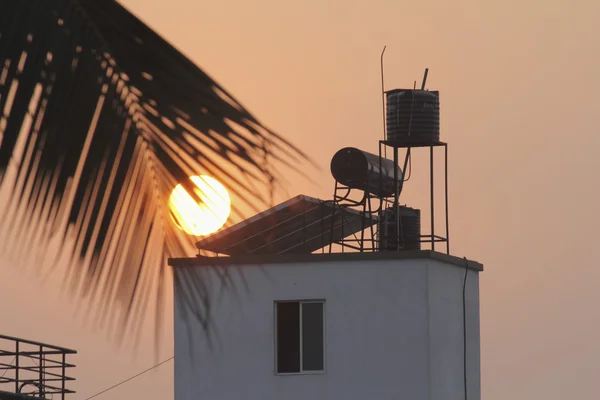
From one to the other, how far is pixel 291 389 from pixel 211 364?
2088 millimetres

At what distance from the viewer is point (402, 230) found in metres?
34.0

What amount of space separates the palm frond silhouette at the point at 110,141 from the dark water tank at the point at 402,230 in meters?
29.9

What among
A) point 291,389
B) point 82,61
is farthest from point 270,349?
point 82,61

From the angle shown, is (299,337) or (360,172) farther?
(360,172)

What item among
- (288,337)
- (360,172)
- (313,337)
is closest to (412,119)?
(360,172)

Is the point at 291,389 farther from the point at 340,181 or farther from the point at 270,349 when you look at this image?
the point at 340,181

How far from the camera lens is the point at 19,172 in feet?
11.8

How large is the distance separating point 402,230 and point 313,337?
441 cm

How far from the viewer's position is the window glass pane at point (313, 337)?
31.2 m

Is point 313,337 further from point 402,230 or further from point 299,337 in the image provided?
point 402,230

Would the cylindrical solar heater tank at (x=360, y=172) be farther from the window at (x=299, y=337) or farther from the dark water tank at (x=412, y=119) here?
the window at (x=299, y=337)

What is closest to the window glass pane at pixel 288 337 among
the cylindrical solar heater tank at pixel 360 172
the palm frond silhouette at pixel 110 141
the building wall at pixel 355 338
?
the building wall at pixel 355 338

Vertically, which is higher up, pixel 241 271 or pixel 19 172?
pixel 19 172

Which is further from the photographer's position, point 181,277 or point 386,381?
point 386,381
